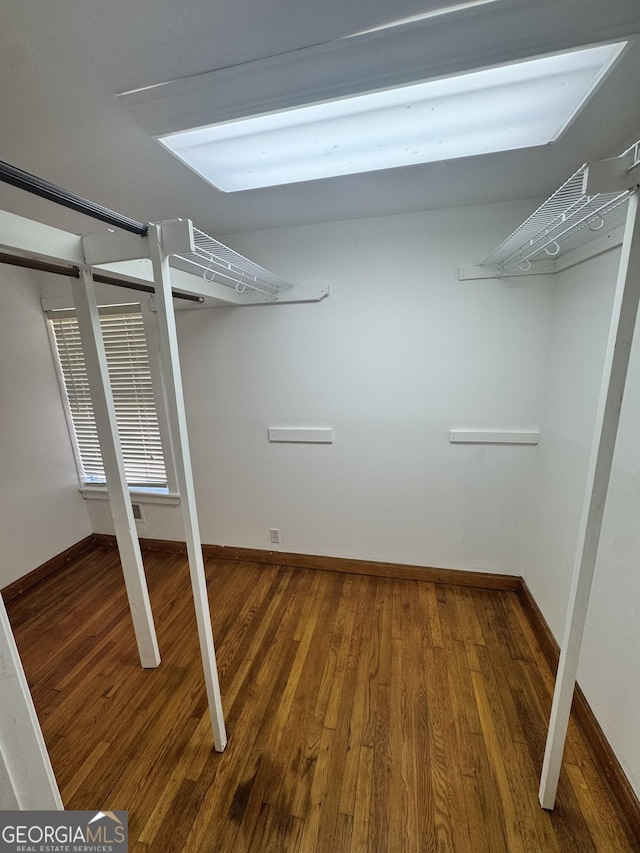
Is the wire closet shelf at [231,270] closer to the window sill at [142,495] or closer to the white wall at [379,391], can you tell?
the white wall at [379,391]

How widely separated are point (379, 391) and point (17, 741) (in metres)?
2.07

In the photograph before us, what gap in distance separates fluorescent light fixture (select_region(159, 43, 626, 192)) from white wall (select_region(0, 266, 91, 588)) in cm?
205

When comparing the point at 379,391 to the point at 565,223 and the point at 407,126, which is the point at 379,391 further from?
the point at 407,126

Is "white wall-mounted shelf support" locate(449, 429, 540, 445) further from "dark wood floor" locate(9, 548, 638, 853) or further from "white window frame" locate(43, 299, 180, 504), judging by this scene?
"white window frame" locate(43, 299, 180, 504)

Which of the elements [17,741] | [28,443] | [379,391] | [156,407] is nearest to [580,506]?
[379,391]

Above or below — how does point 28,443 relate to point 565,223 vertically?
below

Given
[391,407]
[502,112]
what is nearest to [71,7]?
[502,112]

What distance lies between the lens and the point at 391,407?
219 cm

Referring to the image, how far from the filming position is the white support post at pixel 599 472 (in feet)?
2.86

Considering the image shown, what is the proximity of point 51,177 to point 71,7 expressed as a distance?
94 centimetres

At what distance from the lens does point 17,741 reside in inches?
32.3

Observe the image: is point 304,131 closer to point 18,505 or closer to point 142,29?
point 142,29

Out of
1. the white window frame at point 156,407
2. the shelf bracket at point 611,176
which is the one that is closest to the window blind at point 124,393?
the white window frame at point 156,407

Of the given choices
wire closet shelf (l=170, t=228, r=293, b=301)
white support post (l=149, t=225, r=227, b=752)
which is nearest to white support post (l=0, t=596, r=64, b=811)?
white support post (l=149, t=225, r=227, b=752)
